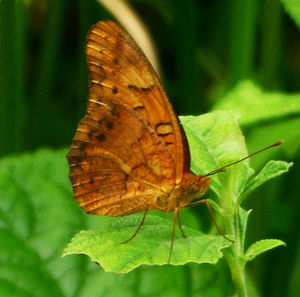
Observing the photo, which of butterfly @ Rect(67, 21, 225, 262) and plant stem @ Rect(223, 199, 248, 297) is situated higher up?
butterfly @ Rect(67, 21, 225, 262)

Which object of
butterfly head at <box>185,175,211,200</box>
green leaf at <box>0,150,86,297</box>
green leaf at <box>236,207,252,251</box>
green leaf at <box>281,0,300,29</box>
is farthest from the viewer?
green leaf at <box>281,0,300,29</box>

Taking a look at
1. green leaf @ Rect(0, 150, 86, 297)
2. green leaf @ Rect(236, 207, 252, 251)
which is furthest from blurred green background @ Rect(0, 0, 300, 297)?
green leaf @ Rect(236, 207, 252, 251)

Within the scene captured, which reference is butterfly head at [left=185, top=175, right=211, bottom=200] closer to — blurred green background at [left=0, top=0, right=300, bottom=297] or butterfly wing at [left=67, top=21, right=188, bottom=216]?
butterfly wing at [left=67, top=21, right=188, bottom=216]

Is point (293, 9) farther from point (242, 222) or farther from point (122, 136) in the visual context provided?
point (242, 222)

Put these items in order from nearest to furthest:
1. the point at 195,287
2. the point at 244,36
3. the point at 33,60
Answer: the point at 195,287 → the point at 244,36 → the point at 33,60

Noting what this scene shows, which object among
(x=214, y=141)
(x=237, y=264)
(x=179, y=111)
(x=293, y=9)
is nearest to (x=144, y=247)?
(x=237, y=264)

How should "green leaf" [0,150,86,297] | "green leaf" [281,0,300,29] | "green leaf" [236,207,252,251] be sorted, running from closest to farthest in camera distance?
"green leaf" [236,207,252,251]
"green leaf" [0,150,86,297]
"green leaf" [281,0,300,29]

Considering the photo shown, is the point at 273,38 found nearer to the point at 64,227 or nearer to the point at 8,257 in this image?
the point at 64,227

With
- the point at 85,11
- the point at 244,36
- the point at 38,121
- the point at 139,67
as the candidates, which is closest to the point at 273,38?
the point at 244,36

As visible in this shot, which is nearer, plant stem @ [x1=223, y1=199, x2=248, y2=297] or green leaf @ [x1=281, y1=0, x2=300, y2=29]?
plant stem @ [x1=223, y1=199, x2=248, y2=297]

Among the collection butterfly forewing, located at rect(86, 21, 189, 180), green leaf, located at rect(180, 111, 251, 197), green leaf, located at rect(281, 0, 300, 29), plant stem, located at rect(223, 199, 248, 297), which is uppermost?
green leaf, located at rect(281, 0, 300, 29)
